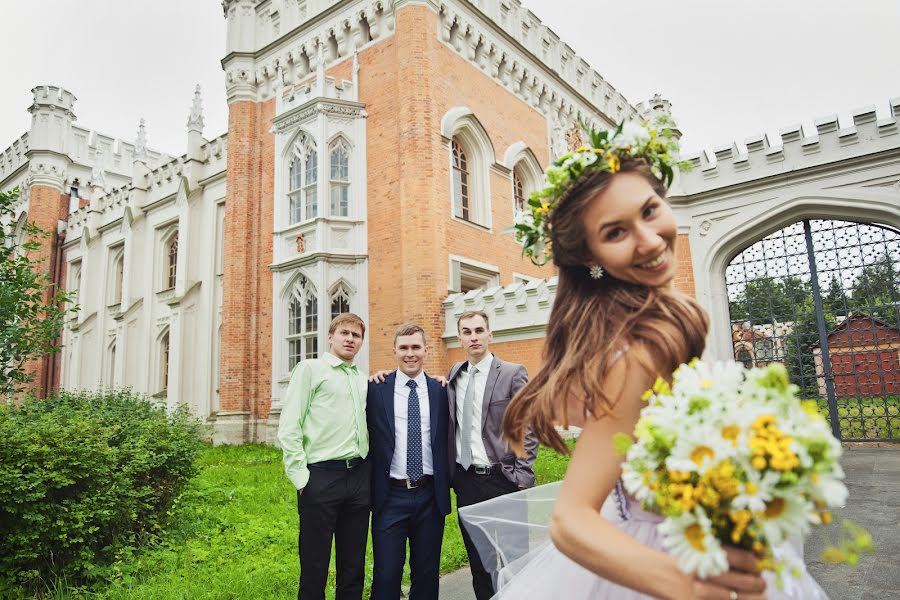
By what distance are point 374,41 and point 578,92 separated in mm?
7272

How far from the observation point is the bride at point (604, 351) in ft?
4.36

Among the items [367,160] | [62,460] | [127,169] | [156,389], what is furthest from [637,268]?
[127,169]

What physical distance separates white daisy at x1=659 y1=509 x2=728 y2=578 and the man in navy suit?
9.21ft

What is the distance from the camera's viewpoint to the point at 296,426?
391 cm

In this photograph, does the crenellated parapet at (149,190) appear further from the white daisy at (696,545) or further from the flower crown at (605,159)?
the white daisy at (696,545)

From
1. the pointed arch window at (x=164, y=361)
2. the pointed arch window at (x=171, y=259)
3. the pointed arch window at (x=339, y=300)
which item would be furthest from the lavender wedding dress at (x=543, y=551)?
the pointed arch window at (x=171, y=259)

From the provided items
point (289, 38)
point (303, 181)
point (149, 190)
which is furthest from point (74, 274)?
point (303, 181)

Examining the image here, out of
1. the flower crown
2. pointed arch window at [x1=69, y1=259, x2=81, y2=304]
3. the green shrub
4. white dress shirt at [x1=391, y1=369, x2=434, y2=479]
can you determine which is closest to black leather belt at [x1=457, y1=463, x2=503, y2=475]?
white dress shirt at [x1=391, y1=369, x2=434, y2=479]

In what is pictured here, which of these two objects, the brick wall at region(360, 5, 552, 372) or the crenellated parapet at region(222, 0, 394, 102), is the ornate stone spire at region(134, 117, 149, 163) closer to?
→ the crenellated parapet at region(222, 0, 394, 102)

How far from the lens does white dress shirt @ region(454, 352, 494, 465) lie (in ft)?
13.2

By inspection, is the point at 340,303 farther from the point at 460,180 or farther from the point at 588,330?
the point at 588,330

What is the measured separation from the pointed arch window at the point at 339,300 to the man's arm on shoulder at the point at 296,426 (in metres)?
9.98

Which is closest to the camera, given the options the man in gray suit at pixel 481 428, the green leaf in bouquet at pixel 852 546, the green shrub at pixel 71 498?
the green leaf in bouquet at pixel 852 546

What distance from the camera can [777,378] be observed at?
114cm
